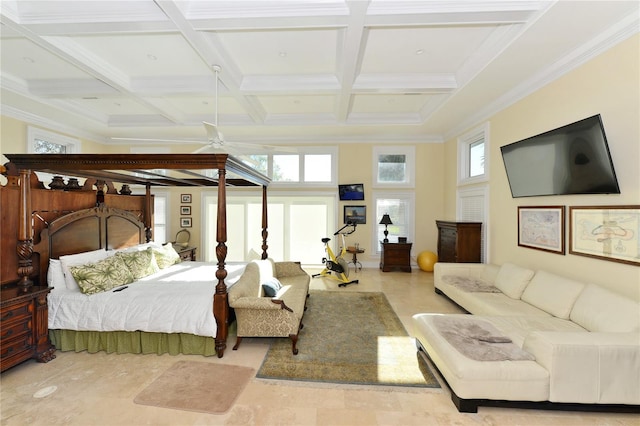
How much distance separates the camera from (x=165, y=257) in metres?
4.32

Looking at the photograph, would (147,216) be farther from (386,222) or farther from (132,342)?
(386,222)

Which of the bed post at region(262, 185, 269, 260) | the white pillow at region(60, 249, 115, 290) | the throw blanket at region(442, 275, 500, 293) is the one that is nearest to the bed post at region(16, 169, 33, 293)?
the white pillow at region(60, 249, 115, 290)

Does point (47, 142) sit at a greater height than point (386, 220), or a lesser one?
greater

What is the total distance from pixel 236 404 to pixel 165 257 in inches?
117

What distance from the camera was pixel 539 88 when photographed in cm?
363

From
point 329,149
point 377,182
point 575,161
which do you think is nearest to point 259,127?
point 329,149

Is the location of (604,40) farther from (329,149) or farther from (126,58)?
(126,58)

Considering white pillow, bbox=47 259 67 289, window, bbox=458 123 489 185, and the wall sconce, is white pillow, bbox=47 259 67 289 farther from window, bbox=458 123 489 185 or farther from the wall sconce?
window, bbox=458 123 489 185

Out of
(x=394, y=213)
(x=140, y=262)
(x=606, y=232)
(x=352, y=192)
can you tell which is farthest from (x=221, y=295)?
(x=394, y=213)

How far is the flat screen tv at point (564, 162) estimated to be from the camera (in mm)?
2688

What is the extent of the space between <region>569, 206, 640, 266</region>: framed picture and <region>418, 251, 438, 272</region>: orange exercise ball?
3284mm

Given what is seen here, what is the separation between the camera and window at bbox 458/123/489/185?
4895 mm

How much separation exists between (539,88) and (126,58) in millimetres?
5701

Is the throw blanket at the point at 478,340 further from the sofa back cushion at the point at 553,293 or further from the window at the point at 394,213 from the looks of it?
the window at the point at 394,213
